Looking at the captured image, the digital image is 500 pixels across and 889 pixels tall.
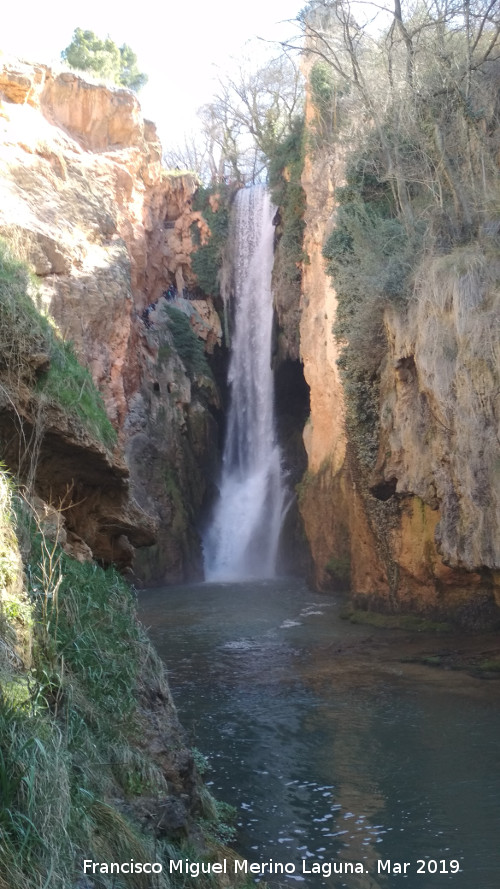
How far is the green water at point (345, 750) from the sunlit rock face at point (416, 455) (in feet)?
5.91

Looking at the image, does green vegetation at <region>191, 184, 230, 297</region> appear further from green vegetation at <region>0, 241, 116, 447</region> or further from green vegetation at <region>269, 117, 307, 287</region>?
green vegetation at <region>0, 241, 116, 447</region>

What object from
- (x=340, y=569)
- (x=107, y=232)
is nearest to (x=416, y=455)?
(x=340, y=569)

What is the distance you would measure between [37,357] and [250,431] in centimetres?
2058

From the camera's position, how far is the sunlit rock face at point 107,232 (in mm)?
15531

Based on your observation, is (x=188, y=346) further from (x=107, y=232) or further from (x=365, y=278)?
(x=365, y=278)

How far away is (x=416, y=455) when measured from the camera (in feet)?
50.0

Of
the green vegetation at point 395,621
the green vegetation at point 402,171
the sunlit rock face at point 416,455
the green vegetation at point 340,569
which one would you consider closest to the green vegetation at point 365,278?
the green vegetation at point 402,171

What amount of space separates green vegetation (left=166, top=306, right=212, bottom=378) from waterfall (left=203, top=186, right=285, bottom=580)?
4.81 ft

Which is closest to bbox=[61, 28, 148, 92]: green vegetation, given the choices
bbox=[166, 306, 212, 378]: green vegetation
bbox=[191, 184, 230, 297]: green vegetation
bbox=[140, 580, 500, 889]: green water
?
bbox=[191, 184, 230, 297]: green vegetation

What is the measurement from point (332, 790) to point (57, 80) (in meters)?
19.8

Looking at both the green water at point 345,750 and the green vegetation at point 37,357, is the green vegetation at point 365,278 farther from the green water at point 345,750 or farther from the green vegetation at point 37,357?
the green vegetation at point 37,357

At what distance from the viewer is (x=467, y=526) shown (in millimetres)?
13328

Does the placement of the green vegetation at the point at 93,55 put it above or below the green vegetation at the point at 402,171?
above

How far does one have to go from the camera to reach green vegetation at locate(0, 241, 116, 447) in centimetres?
726
